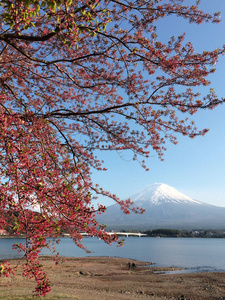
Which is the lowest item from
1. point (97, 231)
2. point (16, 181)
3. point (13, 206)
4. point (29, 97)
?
point (97, 231)

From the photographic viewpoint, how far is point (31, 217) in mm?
3719

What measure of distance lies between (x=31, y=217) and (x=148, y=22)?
4234 mm

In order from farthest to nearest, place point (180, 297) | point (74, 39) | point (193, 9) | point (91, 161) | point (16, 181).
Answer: point (180, 297), point (91, 161), point (193, 9), point (16, 181), point (74, 39)

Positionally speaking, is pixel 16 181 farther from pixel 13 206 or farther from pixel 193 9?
pixel 193 9

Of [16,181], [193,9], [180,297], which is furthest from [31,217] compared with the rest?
[180,297]

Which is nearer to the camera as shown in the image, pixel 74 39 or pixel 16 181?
pixel 74 39

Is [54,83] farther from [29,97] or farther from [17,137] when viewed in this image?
[17,137]

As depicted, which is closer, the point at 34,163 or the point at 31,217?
the point at 31,217

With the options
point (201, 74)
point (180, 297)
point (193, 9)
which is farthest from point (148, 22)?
point (180, 297)

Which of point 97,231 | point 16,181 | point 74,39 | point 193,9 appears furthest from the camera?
point 193,9

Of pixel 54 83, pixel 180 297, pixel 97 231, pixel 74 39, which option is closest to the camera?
pixel 74 39

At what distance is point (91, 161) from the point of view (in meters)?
7.59

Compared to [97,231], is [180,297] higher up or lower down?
lower down

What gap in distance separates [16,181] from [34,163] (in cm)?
50
